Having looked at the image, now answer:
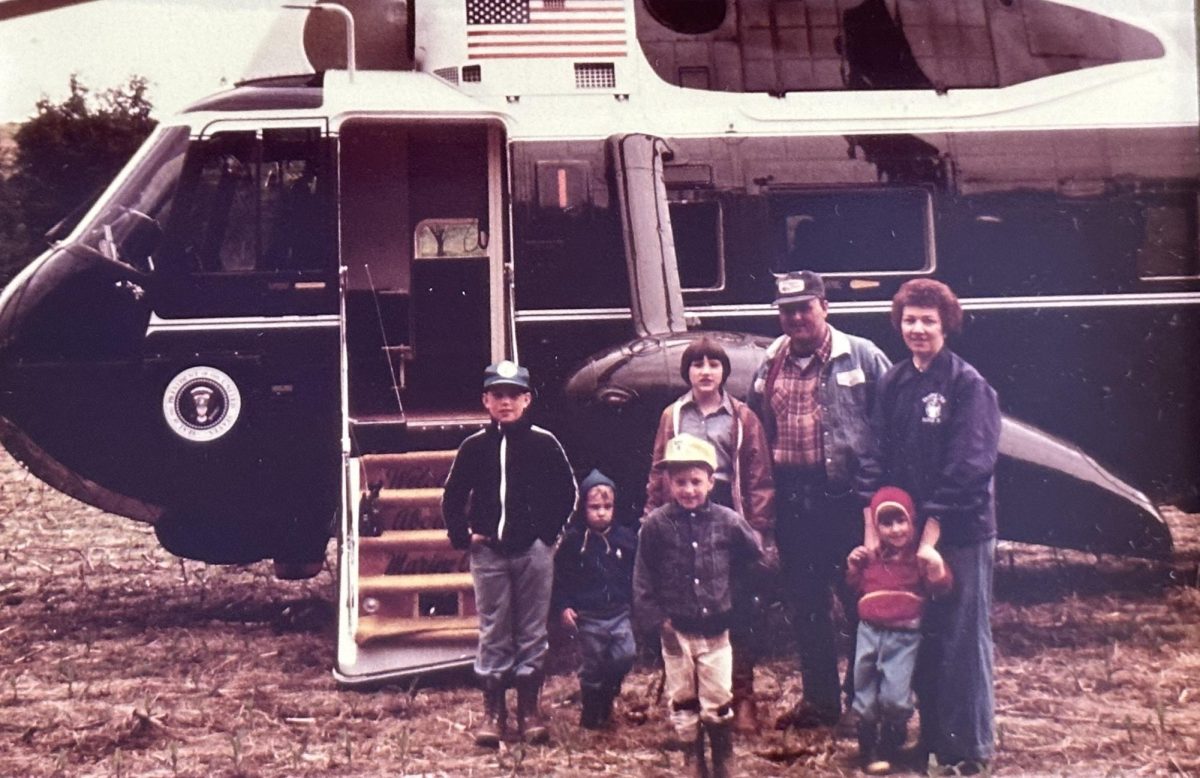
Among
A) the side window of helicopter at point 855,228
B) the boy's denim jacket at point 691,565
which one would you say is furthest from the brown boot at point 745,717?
the side window of helicopter at point 855,228

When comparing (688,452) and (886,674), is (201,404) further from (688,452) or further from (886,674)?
(886,674)

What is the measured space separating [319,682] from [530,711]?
85 centimetres

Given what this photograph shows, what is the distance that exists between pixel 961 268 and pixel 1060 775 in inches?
80.6

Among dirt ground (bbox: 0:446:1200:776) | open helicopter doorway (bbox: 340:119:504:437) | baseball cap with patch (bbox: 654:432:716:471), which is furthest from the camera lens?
open helicopter doorway (bbox: 340:119:504:437)

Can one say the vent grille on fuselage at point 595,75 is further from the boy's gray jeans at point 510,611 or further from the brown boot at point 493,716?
the brown boot at point 493,716

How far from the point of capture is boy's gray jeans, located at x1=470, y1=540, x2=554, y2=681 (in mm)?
5754

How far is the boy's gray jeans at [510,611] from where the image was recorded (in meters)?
5.75

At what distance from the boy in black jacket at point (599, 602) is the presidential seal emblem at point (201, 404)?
57.4 inches

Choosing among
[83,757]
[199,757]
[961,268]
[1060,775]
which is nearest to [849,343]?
[961,268]

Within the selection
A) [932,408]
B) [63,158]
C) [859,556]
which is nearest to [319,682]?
[859,556]

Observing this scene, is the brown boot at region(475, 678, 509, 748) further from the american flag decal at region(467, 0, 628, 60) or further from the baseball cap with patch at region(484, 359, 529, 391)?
the american flag decal at region(467, 0, 628, 60)

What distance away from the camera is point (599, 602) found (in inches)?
230

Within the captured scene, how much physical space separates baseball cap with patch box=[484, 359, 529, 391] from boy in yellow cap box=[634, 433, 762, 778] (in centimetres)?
73

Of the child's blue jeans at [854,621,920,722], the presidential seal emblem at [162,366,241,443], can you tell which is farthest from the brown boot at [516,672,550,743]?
the presidential seal emblem at [162,366,241,443]
